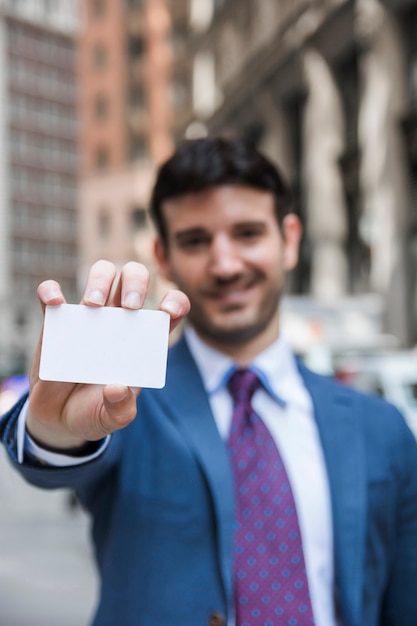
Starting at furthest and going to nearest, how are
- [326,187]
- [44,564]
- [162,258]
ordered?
[326,187] → [44,564] → [162,258]

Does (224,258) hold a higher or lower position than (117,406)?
Answer: higher

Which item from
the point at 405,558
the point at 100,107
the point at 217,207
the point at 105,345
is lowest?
the point at 405,558

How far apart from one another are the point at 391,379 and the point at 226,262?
772 cm

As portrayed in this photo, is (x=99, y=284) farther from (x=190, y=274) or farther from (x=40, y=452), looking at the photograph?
(x=190, y=274)

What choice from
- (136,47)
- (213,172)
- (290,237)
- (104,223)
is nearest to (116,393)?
(213,172)

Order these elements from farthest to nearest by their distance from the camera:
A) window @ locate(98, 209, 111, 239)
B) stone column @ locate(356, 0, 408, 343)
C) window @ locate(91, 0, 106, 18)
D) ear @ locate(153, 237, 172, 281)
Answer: window @ locate(91, 0, 106, 18) < window @ locate(98, 209, 111, 239) < stone column @ locate(356, 0, 408, 343) < ear @ locate(153, 237, 172, 281)

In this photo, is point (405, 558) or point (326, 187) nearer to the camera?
point (405, 558)

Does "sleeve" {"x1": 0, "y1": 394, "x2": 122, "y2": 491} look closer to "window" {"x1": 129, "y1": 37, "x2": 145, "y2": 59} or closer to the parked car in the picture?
the parked car

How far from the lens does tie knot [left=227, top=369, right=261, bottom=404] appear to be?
2164 millimetres

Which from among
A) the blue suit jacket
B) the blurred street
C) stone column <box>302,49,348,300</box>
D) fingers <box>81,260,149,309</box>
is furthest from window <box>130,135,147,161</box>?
fingers <box>81,260,149,309</box>

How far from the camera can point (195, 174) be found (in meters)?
2.23

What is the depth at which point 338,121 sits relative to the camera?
22875 mm

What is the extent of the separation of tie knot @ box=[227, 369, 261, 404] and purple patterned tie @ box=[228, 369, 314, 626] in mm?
66

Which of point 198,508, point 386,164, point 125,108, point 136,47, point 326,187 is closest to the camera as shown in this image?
point 198,508
